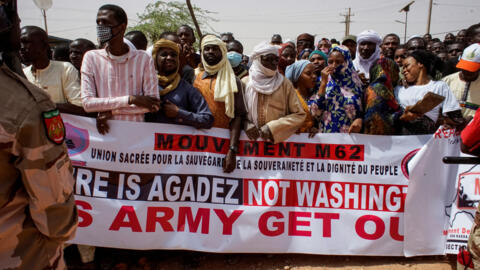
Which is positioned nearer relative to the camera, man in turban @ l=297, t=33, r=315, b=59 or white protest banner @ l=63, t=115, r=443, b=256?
white protest banner @ l=63, t=115, r=443, b=256

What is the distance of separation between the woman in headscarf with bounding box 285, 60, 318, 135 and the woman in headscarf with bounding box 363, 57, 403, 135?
567 millimetres

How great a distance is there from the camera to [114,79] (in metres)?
3.16

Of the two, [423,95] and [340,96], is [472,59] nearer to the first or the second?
[423,95]

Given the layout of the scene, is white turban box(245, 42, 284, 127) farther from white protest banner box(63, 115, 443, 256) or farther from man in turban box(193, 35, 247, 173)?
white protest banner box(63, 115, 443, 256)

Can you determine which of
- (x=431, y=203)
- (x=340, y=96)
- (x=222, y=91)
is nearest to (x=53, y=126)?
(x=222, y=91)

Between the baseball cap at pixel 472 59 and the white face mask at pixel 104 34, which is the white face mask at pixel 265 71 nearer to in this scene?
the white face mask at pixel 104 34

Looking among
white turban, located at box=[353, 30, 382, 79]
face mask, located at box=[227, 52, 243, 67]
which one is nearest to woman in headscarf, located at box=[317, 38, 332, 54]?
white turban, located at box=[353, 30, 382, 79]

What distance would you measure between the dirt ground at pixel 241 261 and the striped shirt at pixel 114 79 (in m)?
1.47

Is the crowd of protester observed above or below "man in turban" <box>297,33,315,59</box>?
below

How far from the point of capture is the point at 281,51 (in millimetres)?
5117

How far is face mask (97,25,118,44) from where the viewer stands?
120 inches

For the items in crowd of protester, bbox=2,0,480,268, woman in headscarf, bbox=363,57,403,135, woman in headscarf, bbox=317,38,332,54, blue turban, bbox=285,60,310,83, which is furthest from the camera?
woman in headscarf, bbox=317,38,332,54

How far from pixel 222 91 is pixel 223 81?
125 mm

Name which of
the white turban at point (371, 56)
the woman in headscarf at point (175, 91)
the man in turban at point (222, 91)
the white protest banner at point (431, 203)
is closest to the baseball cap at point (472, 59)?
the white protest banner at point (431, 203)
